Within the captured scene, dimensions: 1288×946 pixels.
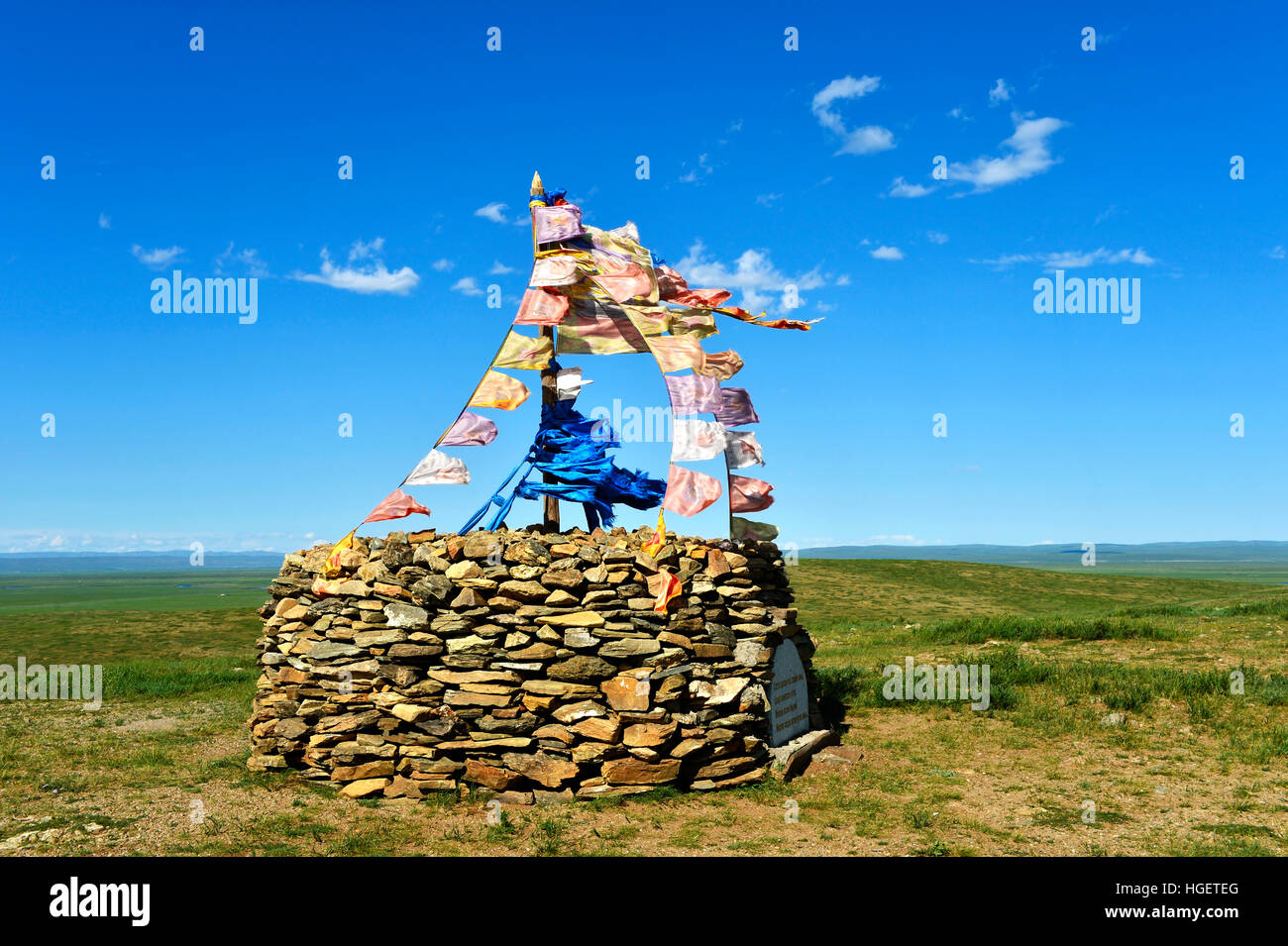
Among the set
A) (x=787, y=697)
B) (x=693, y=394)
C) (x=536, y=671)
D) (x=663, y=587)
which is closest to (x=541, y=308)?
(x=693, y=394)

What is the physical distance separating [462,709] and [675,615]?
3084 mm

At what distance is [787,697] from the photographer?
41.2 feet

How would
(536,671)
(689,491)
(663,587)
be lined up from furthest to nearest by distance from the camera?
(689,491)
(663,587)
(536,671)

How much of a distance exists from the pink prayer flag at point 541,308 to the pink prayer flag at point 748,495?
3.72 metres

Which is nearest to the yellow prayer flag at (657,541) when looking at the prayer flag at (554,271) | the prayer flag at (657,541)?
the prayer flag at (657,541)

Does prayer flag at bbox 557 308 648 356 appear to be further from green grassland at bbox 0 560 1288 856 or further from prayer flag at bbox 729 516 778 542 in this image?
green grassland at bbox 0 560 1288 856

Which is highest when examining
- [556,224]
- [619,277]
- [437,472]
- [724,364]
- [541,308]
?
[556,224]

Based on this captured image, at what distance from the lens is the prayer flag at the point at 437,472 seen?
12.7 meters

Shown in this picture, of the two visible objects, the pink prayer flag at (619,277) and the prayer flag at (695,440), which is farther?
the pink prayer flag at (619,277)

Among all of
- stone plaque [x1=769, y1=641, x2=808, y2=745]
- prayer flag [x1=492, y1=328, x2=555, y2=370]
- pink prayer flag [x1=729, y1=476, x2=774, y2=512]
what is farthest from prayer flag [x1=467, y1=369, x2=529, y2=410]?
stone plaque [x1=769, y1=641, x2=808, y2=745]

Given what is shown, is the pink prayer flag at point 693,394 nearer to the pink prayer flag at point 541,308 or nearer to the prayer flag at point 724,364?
the prayer flag at point 724,364

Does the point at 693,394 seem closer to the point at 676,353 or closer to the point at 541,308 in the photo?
the point at 676,353

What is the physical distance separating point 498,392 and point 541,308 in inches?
58.0

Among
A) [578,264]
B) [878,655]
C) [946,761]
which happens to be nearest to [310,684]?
[578,264]
